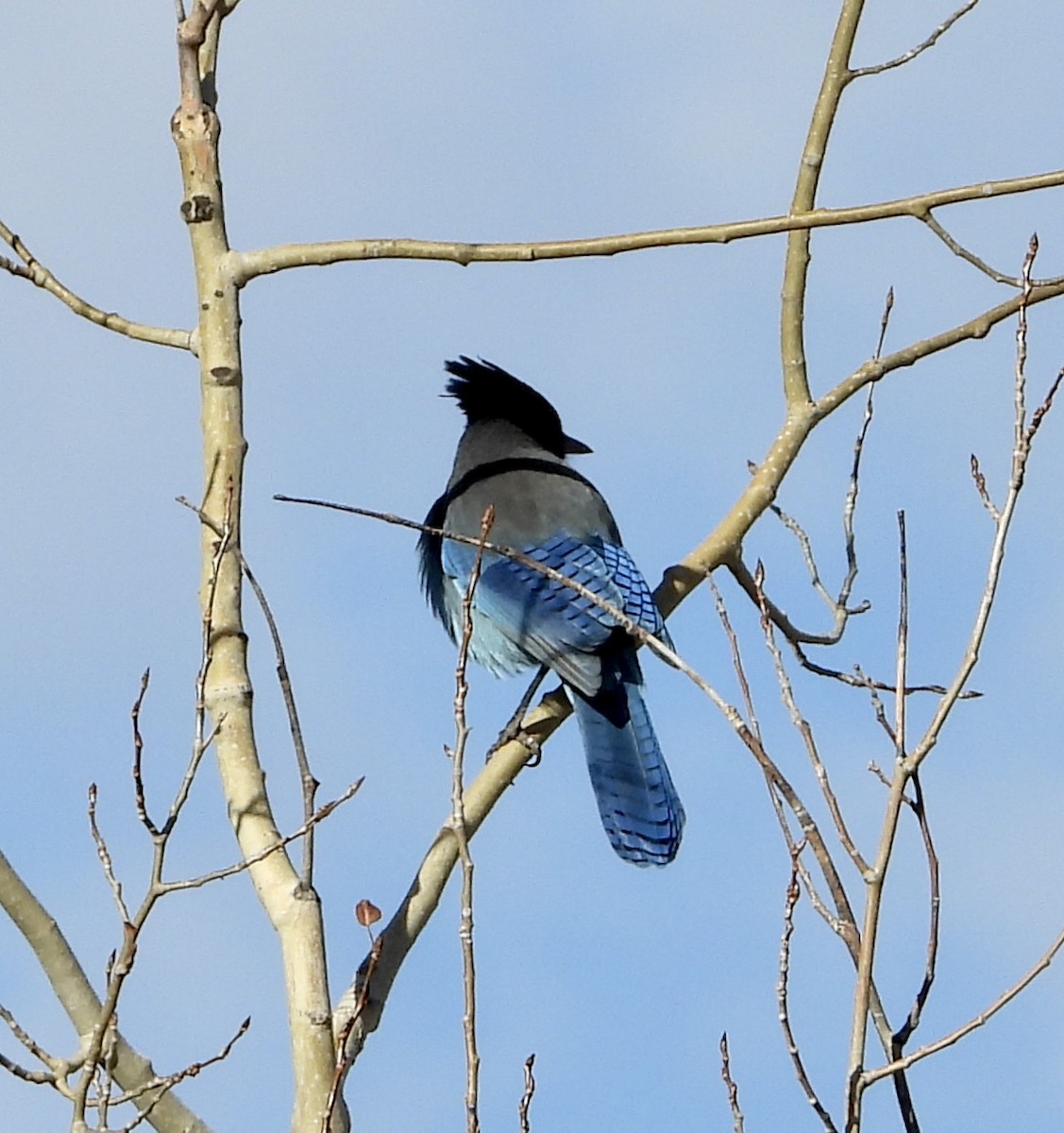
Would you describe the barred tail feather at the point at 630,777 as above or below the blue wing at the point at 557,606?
below

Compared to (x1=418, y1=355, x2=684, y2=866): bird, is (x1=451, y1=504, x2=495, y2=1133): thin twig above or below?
below

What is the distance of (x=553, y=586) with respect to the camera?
572 centimetres

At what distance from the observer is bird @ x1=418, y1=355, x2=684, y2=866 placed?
17.0 ft

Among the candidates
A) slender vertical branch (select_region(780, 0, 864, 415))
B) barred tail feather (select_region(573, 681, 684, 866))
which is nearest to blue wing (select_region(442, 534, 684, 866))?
barred tail feather (select_region(573, 681, 684, 866))

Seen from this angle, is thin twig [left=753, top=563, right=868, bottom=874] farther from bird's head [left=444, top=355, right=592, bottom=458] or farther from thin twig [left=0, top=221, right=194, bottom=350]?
bird's head [left=444, top=355, right=592, bottom=458]

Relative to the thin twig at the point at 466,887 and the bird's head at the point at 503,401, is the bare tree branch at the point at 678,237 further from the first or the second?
the bird's head at the point at 503,401

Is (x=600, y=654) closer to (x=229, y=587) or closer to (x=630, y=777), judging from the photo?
(x=630, y=777)

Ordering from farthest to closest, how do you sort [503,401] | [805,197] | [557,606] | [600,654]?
[503,401]
[557,606]
[600,654]
[805,197]

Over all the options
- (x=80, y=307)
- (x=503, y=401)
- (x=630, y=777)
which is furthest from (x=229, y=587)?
(x=503, y=401)

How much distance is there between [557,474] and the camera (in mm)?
6527

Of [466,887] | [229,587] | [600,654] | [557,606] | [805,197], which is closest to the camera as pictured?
[466,887]

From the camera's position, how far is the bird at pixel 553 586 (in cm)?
518

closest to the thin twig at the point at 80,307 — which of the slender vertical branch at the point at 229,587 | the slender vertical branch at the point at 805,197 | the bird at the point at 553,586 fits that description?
the slender vertical branch at the point at 229,587

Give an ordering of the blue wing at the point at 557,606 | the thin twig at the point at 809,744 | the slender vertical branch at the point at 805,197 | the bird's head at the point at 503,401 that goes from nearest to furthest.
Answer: the thin twig at the point at 809,744
the slender vertical branch at the point at 805,197
the blue wing at the point at 557,606
the bird's head at the point at 503,401
